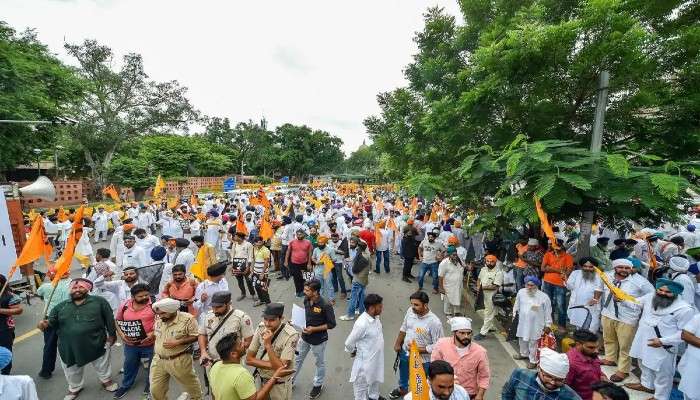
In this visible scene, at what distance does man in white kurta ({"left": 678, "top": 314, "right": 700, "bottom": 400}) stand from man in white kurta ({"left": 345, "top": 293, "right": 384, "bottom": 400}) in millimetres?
3288

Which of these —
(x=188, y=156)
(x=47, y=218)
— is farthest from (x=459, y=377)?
(x=188, y=156)

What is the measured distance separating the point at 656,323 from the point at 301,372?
4677 millimetres

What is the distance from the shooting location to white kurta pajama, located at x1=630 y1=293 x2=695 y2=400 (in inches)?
167

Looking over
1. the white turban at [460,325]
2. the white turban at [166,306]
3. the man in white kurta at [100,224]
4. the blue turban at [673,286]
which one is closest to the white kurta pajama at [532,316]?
the blue turban at [673,286]

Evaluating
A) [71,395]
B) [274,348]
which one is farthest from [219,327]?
[71,395]

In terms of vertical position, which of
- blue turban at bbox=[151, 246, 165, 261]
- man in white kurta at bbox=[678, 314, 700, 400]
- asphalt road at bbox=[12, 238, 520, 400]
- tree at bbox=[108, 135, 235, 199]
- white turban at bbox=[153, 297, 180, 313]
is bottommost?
asphalt road at bbox=[12, 238, 520, 400]

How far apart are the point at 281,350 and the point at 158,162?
40099 millimetres

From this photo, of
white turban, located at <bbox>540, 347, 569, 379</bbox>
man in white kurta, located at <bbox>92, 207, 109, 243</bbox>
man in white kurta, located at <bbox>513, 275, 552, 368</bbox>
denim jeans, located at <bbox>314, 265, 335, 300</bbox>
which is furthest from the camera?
man in white kurta, located at <bbox>92, 207, 109, 243</bbox>

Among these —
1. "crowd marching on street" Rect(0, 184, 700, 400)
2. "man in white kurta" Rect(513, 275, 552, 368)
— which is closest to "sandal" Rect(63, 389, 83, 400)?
"crowd marching on street" Rect(0, 184, 700, 400)

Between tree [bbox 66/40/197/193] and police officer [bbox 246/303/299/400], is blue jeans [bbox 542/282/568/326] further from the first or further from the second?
tree [bbox 66/40/197/193]

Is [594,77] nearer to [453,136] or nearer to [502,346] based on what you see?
[453,136]

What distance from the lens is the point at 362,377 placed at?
Answer: 13.5 feet

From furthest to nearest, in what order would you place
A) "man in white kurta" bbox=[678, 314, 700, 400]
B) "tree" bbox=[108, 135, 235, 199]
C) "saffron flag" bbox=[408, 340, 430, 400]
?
"tree" bbox=[108, 135, 235, 199], "man in white kurta" bbox=[678, 314, 700, 400], "saffron flag" bbox=[408, 340, 430, 400]

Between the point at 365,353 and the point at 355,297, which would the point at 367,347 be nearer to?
the point at 365,353
